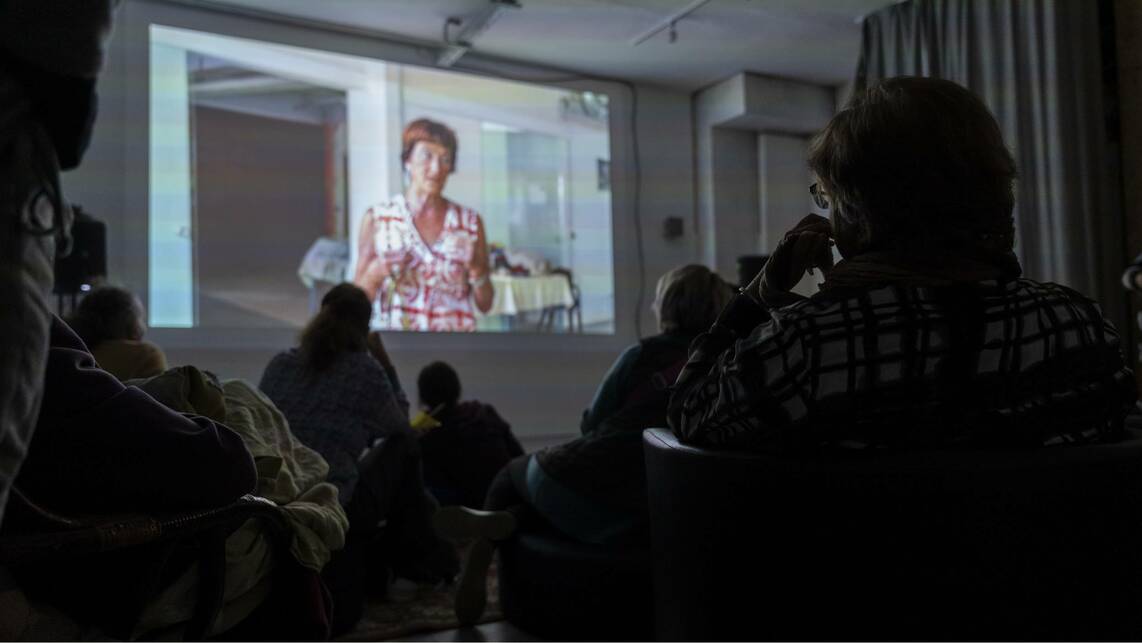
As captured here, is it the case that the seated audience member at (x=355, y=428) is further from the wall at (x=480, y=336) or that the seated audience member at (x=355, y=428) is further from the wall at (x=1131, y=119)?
the wall at (x=1131, y=119)

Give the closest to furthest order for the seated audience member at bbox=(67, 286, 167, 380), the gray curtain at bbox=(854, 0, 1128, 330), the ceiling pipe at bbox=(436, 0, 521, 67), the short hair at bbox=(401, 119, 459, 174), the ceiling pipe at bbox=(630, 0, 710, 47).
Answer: the seated audience member at bbox=(67, 286, 167, 380) < the gray curtain at bbox=(854, 0, 1128, 330) < the ceiling pipe at bbox=(436, 0, 521, 67) < the ceiling pipe at bbox=(630, 0, 710, 47) < the short hair at bbox=(401, 119, 459, 174)

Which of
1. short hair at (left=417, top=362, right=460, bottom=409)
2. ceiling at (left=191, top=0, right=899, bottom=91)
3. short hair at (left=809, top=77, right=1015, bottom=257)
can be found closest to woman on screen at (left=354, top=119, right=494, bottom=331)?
ceiling at (left=191, top=0, right=899, bottom=91)

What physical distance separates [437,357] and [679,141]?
239cm

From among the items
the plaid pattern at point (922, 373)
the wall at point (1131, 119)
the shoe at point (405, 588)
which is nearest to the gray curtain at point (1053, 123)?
the wall at point (1131, 119)

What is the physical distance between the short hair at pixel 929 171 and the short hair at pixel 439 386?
2379 mm

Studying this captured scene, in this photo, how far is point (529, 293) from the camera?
18.0ft

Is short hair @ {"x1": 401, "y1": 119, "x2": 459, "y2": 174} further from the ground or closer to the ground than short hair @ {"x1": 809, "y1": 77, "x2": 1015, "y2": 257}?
further from the ground

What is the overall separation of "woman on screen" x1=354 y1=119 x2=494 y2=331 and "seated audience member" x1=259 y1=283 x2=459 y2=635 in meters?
2.23

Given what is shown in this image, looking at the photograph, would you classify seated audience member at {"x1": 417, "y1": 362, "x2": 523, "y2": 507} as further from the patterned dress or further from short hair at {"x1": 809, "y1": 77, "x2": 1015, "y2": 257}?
short hair at {"x1": 809, "y1": 77, "x2": 1015, "y2": 257}

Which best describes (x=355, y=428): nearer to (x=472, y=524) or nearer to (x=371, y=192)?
(x=472, y=524)

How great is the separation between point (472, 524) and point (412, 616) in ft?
1.49

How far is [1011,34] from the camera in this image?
392 cm

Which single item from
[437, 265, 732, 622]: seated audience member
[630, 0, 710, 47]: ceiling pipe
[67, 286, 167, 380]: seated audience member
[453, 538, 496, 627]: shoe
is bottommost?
[453, 538, 496, 627]: shoe

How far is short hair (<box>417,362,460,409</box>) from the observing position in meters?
3.19
